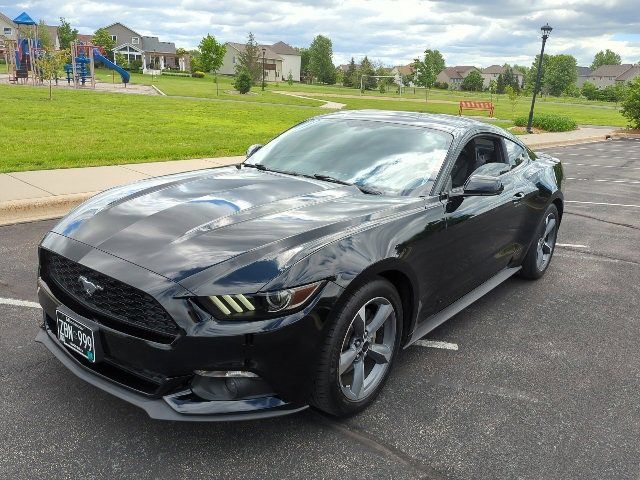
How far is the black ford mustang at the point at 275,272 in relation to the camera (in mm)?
2516

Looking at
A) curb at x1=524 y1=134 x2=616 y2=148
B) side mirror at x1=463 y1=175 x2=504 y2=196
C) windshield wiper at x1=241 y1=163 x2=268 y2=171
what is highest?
side mirror at x1=463 y1=175 x2=504 y2=196

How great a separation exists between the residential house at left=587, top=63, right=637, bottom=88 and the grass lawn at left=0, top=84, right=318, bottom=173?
15215 cm

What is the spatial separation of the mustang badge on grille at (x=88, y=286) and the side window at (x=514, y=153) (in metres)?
3.51

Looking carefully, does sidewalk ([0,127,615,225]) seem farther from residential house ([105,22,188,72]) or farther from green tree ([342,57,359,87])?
residential house ([105,22,188,72])

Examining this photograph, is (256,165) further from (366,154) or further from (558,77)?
(558,77)

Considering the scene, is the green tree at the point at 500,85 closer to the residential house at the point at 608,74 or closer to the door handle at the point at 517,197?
the residential house at the point at 608,74

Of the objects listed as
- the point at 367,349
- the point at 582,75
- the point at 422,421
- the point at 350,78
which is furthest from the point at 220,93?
the point at 582,75

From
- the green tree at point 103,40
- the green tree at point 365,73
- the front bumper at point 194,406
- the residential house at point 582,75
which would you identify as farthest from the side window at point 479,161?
the residential house at point 582,75

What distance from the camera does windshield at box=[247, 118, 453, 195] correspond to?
3.84 m

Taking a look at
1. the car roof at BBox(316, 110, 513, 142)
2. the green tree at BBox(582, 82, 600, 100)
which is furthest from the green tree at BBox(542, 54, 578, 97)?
the car roof at BBox(316, 110, 513, 142)

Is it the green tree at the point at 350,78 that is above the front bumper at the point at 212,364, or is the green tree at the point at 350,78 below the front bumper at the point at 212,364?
above

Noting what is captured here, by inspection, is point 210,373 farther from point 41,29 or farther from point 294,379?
point 41,29

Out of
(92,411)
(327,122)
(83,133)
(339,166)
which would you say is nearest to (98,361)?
(92,411)

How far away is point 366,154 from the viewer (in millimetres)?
4066
